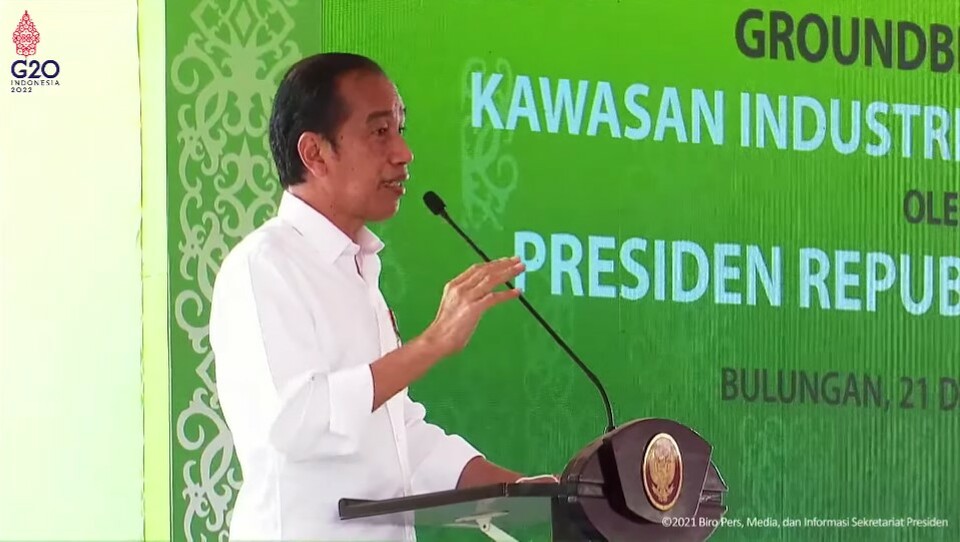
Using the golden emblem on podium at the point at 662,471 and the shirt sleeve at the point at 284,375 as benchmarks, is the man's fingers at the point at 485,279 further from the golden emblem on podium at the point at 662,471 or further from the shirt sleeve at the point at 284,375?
the golden emblem on podium at the point at 662,471

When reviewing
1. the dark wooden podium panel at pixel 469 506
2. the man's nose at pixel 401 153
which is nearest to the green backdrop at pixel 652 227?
the man's nose at pixel 401 153

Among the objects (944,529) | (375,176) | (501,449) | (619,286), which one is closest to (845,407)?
(944,529)

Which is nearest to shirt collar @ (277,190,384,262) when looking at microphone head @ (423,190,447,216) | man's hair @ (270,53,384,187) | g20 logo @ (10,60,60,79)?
man's hair @ (270,53,384,187)

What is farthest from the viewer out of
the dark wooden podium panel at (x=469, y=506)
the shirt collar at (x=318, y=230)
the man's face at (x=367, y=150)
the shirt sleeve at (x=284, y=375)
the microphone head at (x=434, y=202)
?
the microphone head at (x=434, y=202)

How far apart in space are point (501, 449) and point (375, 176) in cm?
83

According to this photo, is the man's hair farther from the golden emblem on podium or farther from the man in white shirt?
the golden emblem on podium

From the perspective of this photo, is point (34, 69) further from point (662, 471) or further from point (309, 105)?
point (662, 471)

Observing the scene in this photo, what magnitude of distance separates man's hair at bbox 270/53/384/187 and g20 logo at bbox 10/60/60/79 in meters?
0.54

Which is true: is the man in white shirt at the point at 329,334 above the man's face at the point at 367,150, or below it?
below

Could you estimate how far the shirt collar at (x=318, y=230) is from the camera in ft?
10.9

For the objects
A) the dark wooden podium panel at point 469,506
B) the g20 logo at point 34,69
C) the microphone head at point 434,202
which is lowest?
the dark wooden podium panel at point 469,506

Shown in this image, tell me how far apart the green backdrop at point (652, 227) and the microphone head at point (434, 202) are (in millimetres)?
46

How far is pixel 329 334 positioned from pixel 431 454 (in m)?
0.43

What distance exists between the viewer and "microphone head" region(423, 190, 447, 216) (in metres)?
3.71
